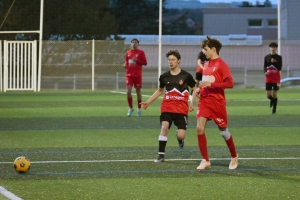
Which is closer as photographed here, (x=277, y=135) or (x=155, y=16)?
(x=277, y=135)

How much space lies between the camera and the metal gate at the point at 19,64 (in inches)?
1379

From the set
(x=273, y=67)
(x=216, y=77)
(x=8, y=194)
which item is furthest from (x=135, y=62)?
(x=8, y=194)

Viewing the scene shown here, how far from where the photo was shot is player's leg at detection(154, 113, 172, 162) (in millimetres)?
10766

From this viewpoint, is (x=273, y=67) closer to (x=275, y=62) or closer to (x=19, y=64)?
(x=275, y=62)

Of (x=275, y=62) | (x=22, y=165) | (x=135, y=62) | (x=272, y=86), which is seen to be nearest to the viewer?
(x=22, y=165)

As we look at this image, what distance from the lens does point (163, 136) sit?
1088cm

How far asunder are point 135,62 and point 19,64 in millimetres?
16565

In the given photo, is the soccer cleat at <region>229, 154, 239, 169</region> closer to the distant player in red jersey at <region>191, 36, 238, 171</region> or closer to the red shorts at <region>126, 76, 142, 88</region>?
the distant player in red jersey at <region>191, 36, 238, 171</region>

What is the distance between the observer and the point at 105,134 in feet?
49.6

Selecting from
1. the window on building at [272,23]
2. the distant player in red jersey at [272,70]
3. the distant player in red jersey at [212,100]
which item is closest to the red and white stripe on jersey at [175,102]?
the distant player in red jersey at [212,100]

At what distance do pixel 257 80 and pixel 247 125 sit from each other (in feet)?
90.9

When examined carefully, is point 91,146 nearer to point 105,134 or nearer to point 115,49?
point 105,134

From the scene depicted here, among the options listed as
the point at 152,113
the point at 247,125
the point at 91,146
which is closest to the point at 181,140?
the point at 91,146

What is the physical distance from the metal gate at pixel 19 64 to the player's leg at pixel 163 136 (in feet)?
80.6
